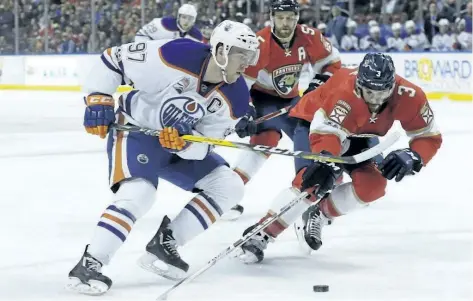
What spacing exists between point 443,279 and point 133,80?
4.21 feet

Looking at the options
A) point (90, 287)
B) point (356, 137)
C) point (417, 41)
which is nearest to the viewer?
point (90, 287)

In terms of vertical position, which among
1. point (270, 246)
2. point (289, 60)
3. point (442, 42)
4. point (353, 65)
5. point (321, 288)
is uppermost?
point (289, 60)

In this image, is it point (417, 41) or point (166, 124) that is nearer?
point (166, 124)

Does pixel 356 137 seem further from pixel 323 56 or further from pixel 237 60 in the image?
pixel 323 56

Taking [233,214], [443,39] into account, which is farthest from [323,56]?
[443,39]

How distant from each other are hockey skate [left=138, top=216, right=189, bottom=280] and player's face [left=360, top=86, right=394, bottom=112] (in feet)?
2.77

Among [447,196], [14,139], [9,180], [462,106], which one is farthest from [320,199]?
[462,106]

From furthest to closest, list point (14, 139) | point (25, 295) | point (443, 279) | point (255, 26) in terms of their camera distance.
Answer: point (255, 26), point (14, 139), point (443, 279), point (25, 295)

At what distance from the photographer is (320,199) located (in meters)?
3.96

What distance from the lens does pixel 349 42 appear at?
12.0 meters

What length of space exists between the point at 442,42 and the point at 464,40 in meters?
0.26

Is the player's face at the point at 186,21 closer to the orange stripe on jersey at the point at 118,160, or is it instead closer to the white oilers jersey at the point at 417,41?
the orange stripe on jersey at the point at 118,160

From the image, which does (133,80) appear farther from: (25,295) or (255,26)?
(255,26)

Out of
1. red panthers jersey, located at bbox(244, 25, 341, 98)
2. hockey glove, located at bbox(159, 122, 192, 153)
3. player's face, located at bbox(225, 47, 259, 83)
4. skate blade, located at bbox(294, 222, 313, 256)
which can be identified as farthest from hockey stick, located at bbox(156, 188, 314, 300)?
red panthers jersey, located at bbox(244, 25, 341, 98)
